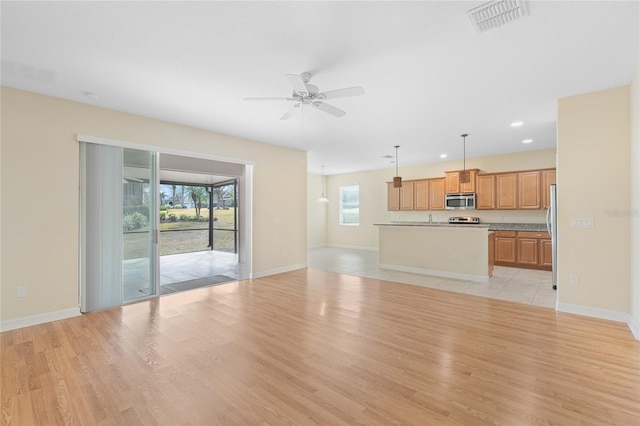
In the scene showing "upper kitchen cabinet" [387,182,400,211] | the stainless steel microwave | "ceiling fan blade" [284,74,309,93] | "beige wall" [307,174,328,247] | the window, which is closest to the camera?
"ceiling fan blade" [284,74,309,93]

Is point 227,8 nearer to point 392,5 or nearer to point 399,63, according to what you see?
point 392,5

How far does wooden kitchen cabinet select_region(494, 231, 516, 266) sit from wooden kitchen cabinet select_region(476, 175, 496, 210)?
0.86m

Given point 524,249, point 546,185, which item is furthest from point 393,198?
point 546,185

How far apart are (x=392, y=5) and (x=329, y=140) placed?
3800 mm

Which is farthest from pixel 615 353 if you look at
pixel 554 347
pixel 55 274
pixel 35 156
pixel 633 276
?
pixel 35 156

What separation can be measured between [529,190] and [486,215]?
3.86 feet

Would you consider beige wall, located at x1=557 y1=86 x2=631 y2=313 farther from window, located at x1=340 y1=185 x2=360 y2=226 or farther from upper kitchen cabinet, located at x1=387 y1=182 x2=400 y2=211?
window, located at x1=340 y1=185 x2=360 y2=226

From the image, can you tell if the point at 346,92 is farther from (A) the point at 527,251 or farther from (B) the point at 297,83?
(A) the point at 527,251

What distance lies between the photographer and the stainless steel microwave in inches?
288

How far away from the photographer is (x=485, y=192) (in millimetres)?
7207

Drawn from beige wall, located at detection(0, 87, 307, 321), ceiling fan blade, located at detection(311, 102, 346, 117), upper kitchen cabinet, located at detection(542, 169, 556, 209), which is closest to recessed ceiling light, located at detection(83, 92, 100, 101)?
beige wall, located at detection(0, 87, 307, 321)

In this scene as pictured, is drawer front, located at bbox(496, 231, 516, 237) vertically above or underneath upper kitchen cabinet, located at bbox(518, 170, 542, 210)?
underneath

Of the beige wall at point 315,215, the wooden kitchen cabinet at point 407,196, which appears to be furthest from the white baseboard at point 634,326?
the beige wall at point 315,215

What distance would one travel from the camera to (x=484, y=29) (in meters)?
2.22
